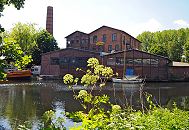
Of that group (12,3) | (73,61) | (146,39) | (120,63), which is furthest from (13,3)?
(146,39)

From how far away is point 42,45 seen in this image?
2694 inches

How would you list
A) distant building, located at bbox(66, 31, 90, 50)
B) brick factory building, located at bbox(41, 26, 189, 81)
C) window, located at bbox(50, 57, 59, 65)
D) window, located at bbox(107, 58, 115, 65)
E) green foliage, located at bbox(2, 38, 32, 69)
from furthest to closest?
distant building, located at bbox(66, 31, 90, 50) < window, located at bbox(50, 57, 59, 65) < window, located at bbox(107, 58, 115, 65) < brick factory building, located at bbox(41, 26, 189, 81) < green foliage, located at bbox(2, 38, 32, 69)

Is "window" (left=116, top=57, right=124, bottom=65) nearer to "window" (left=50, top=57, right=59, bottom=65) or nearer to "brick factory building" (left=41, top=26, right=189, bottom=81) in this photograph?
"brick factory building" (left=41, top=26, right=189, bottom=81)

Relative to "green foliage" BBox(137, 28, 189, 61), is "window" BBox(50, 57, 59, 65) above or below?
below

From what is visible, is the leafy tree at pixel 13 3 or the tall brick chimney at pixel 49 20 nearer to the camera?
the leafy tree at pixel 13 3

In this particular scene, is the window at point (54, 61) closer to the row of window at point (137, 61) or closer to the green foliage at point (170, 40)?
the row of window at point (137, 61)

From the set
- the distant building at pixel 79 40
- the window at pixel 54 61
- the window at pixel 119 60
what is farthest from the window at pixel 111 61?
the distant building at pixel 79 40

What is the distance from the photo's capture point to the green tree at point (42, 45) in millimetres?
66562

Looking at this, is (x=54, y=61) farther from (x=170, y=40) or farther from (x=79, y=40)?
(x=170, y=40)

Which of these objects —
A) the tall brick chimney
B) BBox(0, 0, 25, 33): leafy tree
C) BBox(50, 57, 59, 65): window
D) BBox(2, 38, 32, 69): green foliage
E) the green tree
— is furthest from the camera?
the tall brick chimney

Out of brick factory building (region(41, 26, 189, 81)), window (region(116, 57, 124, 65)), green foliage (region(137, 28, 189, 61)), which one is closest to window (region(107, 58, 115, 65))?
brick factory building (region(41, 26, 189, 81))

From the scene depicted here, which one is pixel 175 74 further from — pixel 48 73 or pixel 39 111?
pixel 39 111

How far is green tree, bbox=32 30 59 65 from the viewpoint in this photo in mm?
66562

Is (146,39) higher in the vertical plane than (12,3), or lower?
higher
